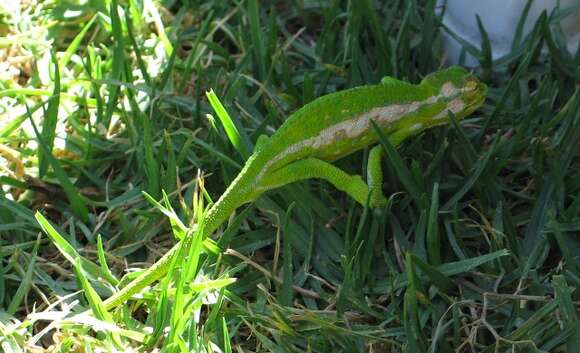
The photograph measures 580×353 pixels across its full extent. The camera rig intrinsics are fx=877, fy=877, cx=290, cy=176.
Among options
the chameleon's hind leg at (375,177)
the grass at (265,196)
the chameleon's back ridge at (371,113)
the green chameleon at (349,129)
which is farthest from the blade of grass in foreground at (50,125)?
the chameleon's hind leg at (375,177)

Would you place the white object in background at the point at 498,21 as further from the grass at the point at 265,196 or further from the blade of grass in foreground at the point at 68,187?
the blade of grass in foreground at the point at 68,187

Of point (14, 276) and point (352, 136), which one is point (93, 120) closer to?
point (14, 276)

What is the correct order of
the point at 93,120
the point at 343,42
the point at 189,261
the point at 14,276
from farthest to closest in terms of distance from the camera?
1. the point at 343,42
2. the point at 93,120
3. the point at 14,276
4. the point at 189,261

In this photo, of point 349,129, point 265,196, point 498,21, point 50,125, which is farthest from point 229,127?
point 498,21

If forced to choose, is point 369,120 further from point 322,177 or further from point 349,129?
point 322,177

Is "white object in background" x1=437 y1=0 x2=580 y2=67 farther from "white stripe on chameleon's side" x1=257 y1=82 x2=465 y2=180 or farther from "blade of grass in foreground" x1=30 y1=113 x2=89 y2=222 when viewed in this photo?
"blade of grass in foreground" x1=30 y1=113 x2=89 y2=222

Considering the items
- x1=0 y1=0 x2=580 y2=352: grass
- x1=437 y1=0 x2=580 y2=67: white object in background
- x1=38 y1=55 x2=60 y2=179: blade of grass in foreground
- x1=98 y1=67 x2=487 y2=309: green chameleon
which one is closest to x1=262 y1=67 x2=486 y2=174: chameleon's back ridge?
x1=98 y1=67 x2=487 y2=309: green chameleon

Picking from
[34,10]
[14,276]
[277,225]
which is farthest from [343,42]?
[14,276]
